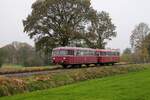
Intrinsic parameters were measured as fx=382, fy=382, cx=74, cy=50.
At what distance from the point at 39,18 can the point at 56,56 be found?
1614cm

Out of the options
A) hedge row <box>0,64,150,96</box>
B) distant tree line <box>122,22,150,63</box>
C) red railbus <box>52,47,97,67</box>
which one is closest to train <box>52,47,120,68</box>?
red railbus <box>52,47,97,67</box>

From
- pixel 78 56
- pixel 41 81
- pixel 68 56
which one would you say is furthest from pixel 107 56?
pixel 41 81

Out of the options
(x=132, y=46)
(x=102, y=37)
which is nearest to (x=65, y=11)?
(x=102, y=37)

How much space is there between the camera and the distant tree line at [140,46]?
9814 centimetres

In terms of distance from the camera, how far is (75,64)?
4575 cm

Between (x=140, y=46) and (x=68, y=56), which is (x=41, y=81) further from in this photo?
(x=140, y=46)

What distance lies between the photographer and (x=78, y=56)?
45.9 m

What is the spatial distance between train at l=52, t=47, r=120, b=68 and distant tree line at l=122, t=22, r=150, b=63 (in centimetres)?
3946

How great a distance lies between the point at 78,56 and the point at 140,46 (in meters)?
61.4

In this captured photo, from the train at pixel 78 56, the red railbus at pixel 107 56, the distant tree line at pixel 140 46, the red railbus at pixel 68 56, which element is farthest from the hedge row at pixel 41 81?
the distant tree line at pixel 140 46

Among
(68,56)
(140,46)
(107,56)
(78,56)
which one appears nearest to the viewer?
(68,56)

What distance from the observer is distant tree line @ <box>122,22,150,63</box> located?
3864 inches

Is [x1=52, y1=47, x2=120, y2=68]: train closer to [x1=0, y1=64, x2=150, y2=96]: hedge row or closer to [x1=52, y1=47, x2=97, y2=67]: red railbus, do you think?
[x1=52, y1=47, x2=97, y2=67]: red railbus

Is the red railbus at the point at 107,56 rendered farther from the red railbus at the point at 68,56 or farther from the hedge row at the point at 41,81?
the hedge row at the point at 41,81
